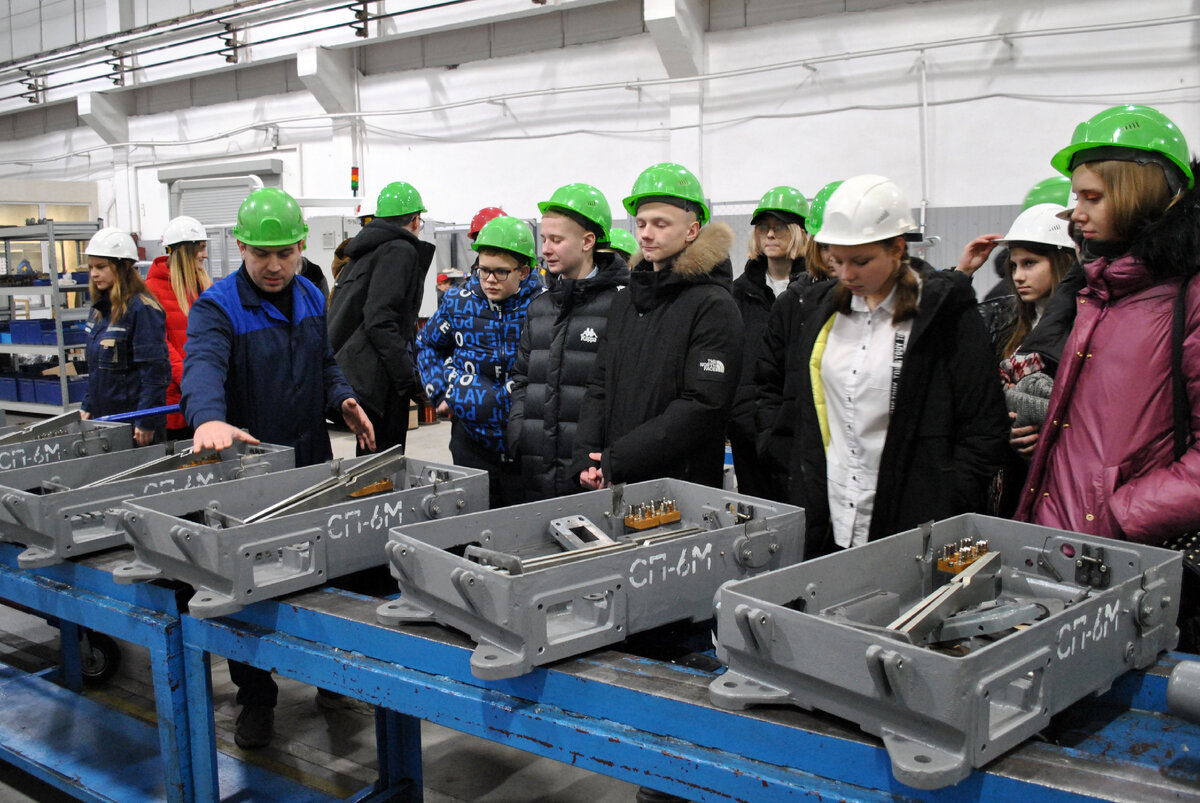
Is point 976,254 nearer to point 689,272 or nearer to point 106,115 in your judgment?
point 689,272

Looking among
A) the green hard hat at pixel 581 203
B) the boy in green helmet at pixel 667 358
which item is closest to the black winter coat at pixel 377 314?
the green hard hat at pixel 581 203

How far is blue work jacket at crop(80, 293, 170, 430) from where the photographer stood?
Result: 3135 mm

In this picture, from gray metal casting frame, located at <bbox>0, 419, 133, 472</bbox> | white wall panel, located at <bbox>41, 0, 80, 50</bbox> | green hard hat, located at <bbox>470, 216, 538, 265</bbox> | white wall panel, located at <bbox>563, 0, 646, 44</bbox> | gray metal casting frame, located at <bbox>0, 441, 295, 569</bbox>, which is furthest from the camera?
white wall panel, located at <bbox>41, 0, 80, 50</bbox>

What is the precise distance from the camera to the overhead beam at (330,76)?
8.35 meters

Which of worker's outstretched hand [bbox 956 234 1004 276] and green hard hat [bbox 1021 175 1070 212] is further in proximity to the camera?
worker's outstretched hand [bbox 956 234 1004 276]

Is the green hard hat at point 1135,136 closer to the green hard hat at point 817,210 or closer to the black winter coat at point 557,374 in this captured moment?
the black winter coat at point 557,374

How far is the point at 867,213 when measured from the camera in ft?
5.16

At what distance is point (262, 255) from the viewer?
2.14m

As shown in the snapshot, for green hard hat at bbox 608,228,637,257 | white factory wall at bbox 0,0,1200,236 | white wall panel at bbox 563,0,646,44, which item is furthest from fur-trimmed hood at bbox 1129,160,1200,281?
white wall panel at bbox 563,0,646,44

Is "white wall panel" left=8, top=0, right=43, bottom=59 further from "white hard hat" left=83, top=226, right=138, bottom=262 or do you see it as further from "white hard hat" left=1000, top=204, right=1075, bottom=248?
"white hard hat" left=1000, top=204, right=1075, bottom=248

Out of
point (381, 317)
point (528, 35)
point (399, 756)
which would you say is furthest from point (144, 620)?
point (528, 35)

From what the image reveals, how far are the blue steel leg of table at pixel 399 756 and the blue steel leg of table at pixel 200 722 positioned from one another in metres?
0.46

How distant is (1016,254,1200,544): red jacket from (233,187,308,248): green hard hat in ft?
5.22

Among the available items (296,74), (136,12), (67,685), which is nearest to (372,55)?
(296,74)
